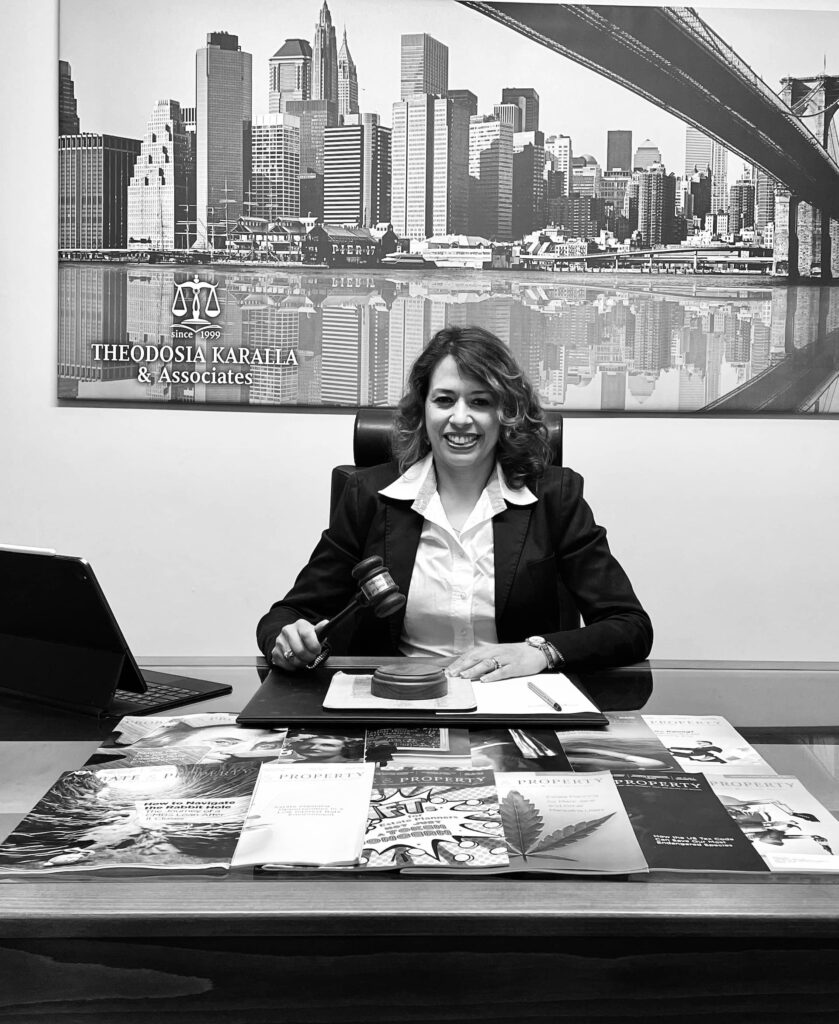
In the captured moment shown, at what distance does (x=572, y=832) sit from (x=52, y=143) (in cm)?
269

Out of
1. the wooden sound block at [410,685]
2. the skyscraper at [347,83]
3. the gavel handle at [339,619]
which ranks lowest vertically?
the wooden sound block at [410,685]

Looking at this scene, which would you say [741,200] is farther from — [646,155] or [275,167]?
[275,167]

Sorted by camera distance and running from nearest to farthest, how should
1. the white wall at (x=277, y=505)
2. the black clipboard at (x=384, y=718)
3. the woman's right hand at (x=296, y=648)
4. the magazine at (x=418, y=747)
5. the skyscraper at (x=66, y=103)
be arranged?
1. the magazine at (x=418, y=747)
2. the black clipboard at (x=384, y=718)
3. the woman's right hand at (x=296, y=648)
4. the skyscraper at (x=66, y=103)
5. the white wall at (x=277, y=505)

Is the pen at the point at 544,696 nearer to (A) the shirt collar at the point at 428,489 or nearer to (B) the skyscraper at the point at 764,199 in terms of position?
(A) the shirt collar at the point at 428,489

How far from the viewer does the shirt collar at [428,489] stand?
6.79 ft

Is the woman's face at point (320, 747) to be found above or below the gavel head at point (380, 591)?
below

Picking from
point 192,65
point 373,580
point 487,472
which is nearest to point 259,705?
point 373,580

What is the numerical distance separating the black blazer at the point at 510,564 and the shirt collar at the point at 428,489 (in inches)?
0.6

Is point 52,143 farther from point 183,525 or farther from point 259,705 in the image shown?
point 259,705

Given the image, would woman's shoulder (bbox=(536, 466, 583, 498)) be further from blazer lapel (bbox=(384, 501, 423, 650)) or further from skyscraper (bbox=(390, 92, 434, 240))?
skyscraper (bbox=(390, 92, 434, 240))

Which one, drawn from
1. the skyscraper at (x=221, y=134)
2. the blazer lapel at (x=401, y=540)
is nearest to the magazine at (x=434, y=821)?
the blazer lapel at (x=401, y=540)

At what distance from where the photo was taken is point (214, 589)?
303cm

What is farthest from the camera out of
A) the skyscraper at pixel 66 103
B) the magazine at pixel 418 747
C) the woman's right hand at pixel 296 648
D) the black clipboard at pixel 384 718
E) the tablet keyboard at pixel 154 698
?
the skyscraper at pixel 66 103

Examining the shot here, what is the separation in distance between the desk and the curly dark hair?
1.36 metres
